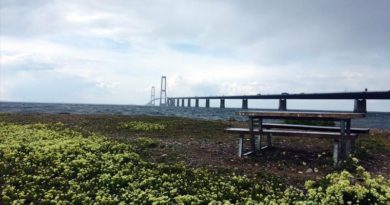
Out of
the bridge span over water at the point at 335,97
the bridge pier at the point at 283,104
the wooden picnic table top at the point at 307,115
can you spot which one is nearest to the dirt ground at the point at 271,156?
the wooden picnic table top at the point at 307,115

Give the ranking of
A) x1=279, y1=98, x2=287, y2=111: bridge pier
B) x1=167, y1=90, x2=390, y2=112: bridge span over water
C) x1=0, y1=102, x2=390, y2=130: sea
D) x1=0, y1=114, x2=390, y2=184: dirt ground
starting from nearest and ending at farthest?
x1=0, y1=114, x2=390, y2=184: dirt ground, x1=0, y1=102, x2=390, y2=130: sea, x1=167, y1=90, x2=390, y2=112: bridge span over water, x1=279, y1=98, x2=287, y2=111: bridge pier

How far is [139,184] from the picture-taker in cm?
832

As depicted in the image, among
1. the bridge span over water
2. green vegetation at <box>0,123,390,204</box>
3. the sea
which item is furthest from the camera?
the bridge span over water

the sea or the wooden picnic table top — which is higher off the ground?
the wooden picnic table top

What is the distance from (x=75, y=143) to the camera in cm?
1206

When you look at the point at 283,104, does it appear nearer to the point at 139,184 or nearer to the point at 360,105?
the point at 360,105

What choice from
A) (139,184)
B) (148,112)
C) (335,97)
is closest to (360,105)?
(335,97)

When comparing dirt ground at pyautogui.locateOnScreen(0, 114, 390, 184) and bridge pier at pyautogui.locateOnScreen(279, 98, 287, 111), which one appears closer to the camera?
dirt ground at pyautogui.locateOnScreen(0, 114, 390, 184)

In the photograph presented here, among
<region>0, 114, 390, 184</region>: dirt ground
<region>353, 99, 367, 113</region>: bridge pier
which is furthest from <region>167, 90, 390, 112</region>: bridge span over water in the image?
<region>0, 114, 390, 184</region>: dirt ground

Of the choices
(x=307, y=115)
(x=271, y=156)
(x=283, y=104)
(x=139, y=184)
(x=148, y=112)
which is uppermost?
(x=307, y=115)

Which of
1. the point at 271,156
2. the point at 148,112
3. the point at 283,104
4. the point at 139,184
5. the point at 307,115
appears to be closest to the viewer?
the point at 139,184

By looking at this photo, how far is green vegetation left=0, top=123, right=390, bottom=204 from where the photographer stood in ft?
24.5

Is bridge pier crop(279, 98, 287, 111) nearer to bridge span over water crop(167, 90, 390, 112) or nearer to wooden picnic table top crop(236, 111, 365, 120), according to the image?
bridge span over water crop(167, 90, 390, 112)

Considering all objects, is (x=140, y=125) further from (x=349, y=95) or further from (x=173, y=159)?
(x=349, y=95)
